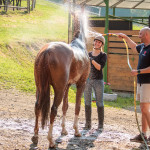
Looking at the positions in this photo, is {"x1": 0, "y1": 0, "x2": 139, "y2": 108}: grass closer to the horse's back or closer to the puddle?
the puddle

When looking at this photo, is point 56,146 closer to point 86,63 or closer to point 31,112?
point 86,63

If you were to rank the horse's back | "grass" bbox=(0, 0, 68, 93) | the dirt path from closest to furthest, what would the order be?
the horse's back < the dirt path < "grass" bbox=(0, 0, 68, 93)

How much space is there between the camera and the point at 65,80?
4395mm

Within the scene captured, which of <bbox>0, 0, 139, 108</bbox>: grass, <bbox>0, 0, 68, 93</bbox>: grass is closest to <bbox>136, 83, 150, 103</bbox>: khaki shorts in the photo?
<bbox>0, 0, 139, 108</bbox>: grass

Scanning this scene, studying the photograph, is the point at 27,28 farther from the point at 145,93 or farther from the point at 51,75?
the point at 51,75

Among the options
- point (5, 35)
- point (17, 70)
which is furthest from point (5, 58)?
point (5, 35)

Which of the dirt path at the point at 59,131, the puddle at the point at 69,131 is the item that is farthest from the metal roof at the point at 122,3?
the puddle at the point at 69,131

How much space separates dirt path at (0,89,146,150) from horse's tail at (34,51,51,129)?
52 cm

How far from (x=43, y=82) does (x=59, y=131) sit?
1.41m

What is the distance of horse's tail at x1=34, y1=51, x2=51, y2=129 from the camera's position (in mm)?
4305

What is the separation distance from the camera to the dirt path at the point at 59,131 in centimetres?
467

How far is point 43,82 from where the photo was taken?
4352mm

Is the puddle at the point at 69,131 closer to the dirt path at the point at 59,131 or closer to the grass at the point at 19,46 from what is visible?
the dirt path at the point at 59,131

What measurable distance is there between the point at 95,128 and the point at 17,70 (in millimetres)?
5398
